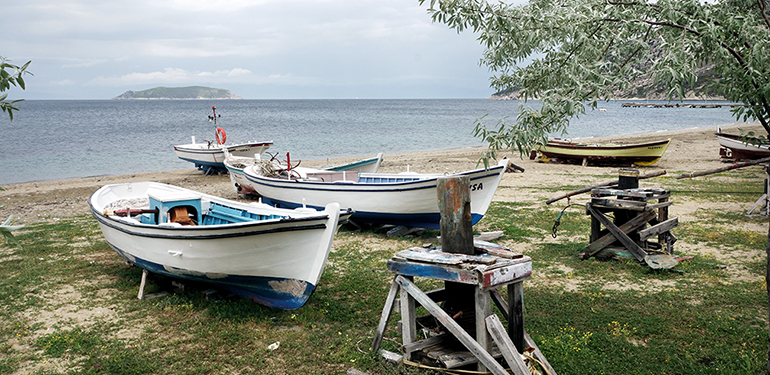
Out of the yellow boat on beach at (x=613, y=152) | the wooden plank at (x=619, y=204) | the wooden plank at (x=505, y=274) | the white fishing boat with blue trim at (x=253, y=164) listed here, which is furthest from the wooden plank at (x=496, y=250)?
the yellow boat on beach at (x=613, y=152)

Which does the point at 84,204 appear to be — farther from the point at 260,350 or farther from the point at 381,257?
the point at 260,350

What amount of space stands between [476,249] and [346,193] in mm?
6833

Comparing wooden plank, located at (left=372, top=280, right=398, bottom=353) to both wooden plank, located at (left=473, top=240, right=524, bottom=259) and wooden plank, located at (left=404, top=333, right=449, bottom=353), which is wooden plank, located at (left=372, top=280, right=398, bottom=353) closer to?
wooden plank, located at (left=404, top=333, right=449, bottom=353)

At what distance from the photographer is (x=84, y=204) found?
17250 millimetres

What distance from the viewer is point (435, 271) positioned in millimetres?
4891

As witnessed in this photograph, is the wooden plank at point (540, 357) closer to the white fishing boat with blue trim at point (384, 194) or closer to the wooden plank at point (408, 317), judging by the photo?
the wooden plank at point (408, 317)

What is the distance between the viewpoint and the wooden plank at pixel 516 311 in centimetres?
493

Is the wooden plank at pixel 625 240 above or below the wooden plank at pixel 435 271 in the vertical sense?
below

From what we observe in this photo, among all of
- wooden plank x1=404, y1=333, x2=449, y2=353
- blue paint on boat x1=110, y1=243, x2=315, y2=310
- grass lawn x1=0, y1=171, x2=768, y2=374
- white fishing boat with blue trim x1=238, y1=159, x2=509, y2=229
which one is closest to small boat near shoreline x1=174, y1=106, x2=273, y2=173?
white fishing boat with blue trim x1=238, y1=159, x2=509, y2=229

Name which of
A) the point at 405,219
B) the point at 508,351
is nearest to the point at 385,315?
the point at 508,351

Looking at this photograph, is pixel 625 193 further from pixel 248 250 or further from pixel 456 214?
pixel 248 250

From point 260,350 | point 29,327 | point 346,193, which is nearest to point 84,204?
point 346,193

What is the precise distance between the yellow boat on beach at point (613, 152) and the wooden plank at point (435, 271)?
18.5 metres

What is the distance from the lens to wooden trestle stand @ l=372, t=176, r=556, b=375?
4633mm
